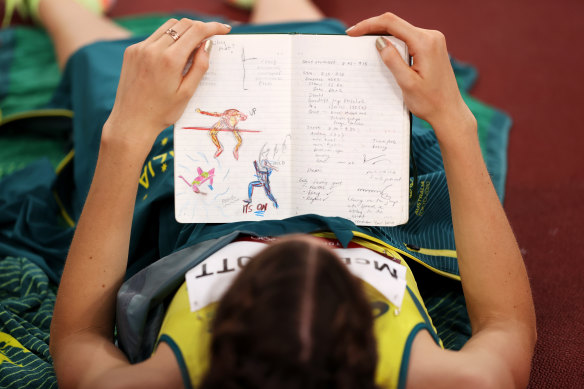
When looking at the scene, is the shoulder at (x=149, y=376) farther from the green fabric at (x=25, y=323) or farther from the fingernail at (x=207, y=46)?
the fingernail at (x=207, y=46)

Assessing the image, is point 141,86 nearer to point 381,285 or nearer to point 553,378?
point 381,285

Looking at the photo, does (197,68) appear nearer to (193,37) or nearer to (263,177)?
(193,37)

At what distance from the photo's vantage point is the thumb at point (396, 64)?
2.67 feet

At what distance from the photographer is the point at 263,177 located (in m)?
0.89

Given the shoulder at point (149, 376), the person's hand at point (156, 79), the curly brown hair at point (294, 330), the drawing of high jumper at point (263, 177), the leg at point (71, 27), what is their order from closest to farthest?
the curly brown hair at point (294, 330), the shoulder at point (149, 376), the person's hand at point (156, 79), the drawing of high jumper at point (263, 177), the leg at point (71, 27)

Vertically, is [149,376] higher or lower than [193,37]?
lower

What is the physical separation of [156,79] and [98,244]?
24 cm

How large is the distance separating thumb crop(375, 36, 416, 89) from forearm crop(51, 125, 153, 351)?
36 cm

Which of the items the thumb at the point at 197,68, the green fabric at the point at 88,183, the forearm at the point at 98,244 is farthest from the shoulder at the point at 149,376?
the thumb at the point at 197,68

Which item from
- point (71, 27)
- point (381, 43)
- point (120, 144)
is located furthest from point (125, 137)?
point (71, 27)

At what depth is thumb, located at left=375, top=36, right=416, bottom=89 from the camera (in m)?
0.81

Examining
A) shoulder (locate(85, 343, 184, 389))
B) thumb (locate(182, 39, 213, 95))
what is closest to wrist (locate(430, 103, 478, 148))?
thumb (locate(182, 39, 213, 95))

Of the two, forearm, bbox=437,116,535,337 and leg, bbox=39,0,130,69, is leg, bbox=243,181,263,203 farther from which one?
leg, bbox=39,0,130,69

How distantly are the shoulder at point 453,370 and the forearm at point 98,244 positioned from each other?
43 cm
